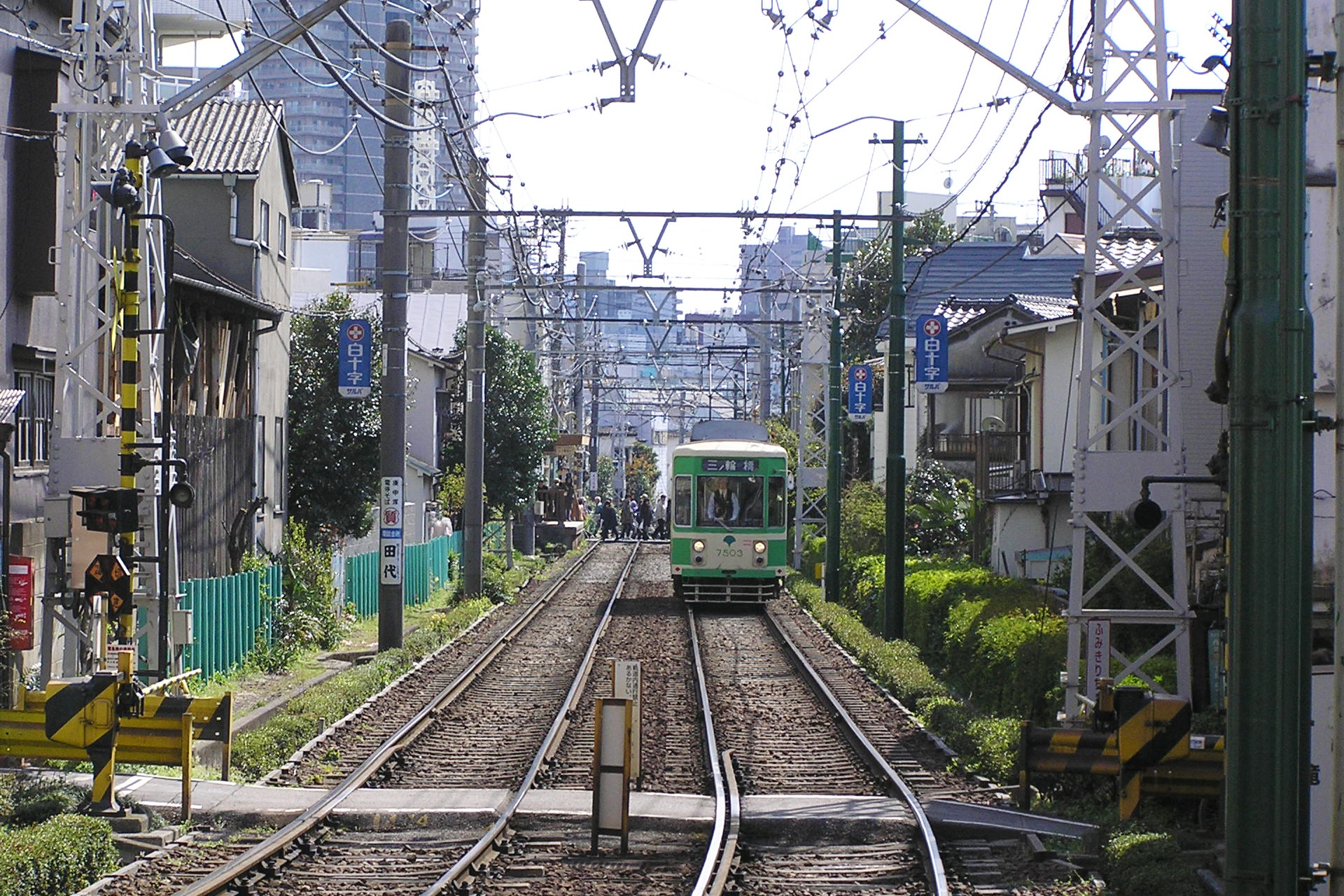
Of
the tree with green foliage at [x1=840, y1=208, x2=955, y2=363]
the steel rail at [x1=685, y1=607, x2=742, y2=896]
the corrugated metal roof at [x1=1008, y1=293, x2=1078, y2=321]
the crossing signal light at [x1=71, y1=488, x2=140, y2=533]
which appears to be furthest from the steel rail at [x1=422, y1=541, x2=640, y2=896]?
the tree with green foliage at [x1=840, y1=208, x2=955, y2=363]

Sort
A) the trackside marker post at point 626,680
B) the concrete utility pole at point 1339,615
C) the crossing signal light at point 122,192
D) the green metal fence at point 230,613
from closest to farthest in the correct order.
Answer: the concrete utility pole at point 1339,615
the trackside marker post at point 626,680
the crossing signal light at point 122,192
the green metal fence at point 230,613

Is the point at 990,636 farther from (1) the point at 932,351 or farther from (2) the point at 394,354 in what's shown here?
(1) the point at 932,351

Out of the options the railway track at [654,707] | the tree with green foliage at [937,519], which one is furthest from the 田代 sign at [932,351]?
the tree with green foliage at [937,519]

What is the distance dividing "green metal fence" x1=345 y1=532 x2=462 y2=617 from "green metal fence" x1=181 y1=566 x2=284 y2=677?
230 centimetres

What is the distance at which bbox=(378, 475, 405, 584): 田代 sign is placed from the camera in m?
19.0

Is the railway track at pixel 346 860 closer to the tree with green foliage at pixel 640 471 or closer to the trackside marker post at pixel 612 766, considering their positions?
the trackside marker post at pixel 612 766

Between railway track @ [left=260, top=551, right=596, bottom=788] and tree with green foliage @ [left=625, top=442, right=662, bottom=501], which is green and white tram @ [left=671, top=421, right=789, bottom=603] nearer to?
railway track @ [left=260, top=551, right=596, bottom=788]

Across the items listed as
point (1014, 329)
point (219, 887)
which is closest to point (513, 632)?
point (1014, 329)

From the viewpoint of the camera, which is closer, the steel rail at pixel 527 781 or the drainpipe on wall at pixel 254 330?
the steel rail at pixel 527 781

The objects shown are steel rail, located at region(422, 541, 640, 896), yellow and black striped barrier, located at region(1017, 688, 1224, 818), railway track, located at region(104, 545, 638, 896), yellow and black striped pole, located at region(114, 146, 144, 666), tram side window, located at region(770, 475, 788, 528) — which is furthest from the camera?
tram side window, located at region(770, 475, 788, 528)

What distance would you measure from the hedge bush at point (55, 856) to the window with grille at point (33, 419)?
23.0ft

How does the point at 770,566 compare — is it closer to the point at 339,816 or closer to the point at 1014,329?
the point at 1014,329

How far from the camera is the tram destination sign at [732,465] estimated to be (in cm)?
2662

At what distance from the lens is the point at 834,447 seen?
92.6 ft
